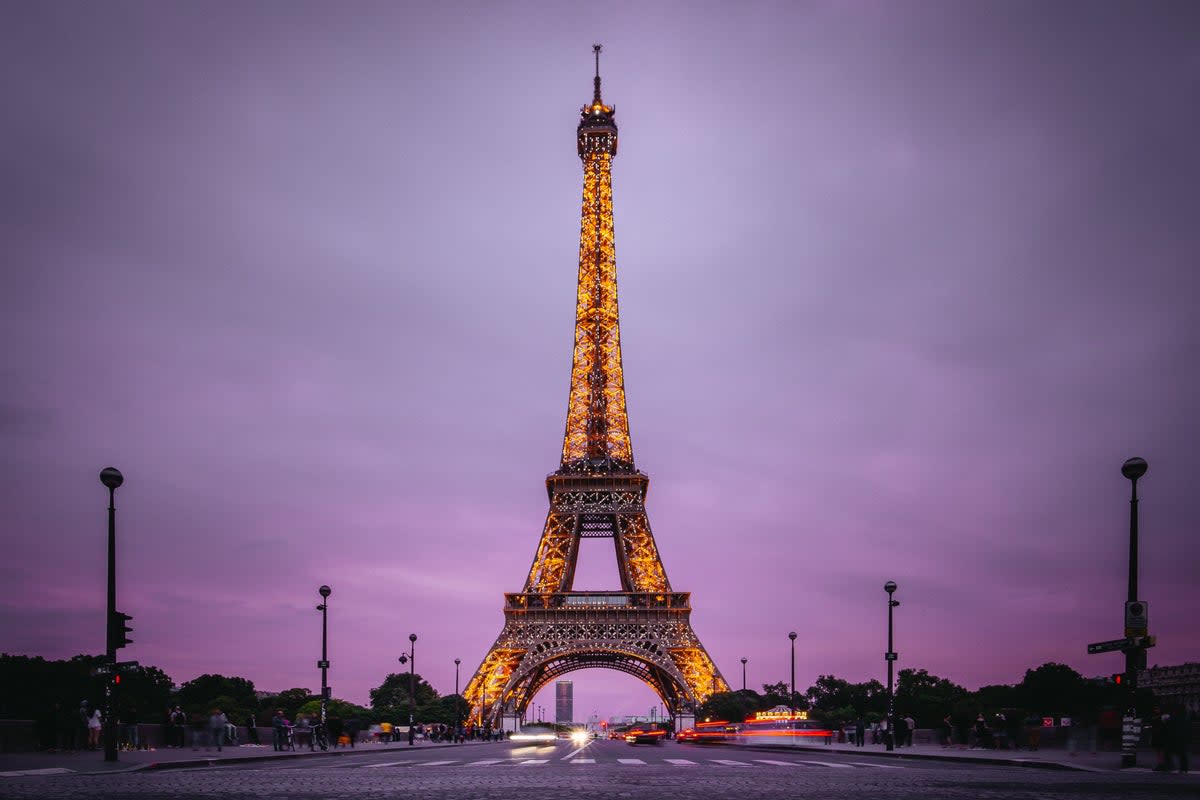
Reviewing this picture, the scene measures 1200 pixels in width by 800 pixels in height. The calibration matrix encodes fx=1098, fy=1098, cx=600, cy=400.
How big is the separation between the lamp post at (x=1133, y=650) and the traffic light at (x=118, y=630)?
21222 mm

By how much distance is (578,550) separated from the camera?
269 ft

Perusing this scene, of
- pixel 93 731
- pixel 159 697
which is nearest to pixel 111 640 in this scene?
pixel 93 731

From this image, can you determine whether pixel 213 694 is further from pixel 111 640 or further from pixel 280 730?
pixel 111 640

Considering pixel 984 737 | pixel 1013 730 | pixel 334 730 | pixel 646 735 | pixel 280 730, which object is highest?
pixel 280 730

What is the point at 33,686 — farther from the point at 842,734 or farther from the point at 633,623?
the point at 842,734

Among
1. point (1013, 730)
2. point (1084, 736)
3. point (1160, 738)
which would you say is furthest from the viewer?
point (1013, 730)

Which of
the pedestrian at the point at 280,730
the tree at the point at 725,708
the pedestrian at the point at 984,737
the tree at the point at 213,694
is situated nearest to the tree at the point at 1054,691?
the tree at the point at 725,708

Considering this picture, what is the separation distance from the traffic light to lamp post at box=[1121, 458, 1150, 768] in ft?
69.6

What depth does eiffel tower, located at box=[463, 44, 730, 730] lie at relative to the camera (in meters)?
73.3

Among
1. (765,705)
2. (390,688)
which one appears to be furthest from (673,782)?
(390,688)

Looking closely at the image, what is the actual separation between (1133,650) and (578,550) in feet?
202

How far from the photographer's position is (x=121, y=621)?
24.5 metres

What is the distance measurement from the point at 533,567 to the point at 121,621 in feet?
171

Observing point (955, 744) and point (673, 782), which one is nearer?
point (673, 782)
